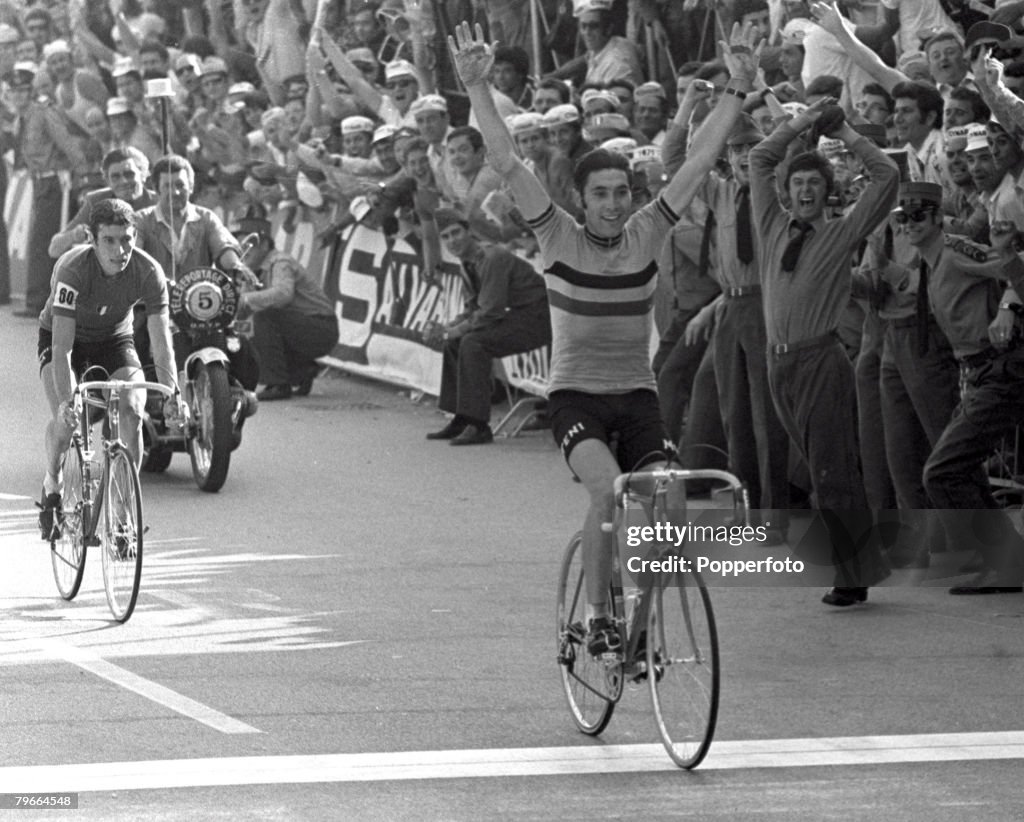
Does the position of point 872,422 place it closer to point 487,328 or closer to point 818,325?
point 818,325

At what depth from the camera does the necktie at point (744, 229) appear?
40.0 feet

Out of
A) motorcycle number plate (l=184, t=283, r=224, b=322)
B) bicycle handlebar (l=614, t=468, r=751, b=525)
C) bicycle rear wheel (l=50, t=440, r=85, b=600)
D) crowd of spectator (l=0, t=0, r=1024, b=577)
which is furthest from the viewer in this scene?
motorcycle number plate (l=184, t=283, r=224, b=322)

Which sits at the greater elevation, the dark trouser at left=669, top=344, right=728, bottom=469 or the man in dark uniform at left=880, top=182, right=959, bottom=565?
the man in dark uniform at left=880, top=182, right=959, bottom=565

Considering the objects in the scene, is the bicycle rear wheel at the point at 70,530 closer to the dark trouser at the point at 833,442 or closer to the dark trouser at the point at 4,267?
the dark trouser at the point at 833,442

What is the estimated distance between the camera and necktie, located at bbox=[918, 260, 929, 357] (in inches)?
435

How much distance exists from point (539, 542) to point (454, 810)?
18.0ft

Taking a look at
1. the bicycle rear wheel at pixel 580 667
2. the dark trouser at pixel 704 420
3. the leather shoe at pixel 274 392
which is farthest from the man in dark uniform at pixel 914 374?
the leather shoe at pixel 274 392

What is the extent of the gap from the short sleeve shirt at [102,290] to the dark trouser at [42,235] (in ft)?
41.9

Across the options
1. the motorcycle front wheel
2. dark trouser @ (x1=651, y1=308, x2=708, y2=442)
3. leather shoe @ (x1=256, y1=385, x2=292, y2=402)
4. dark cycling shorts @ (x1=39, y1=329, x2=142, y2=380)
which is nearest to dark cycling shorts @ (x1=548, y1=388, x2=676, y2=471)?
dark cycling shorts @ (x1=39, y1=329, x2=142, y2=380)

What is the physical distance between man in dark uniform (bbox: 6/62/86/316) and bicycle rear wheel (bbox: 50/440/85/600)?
13421 millimetres

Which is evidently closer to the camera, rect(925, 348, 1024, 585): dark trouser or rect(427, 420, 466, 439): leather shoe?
rect(925, 348, 1024, 585): dark trouser

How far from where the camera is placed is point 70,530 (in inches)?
420
